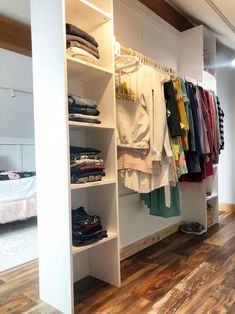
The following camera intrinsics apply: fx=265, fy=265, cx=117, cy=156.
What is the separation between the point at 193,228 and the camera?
298cm

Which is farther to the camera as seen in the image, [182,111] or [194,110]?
[194,110]

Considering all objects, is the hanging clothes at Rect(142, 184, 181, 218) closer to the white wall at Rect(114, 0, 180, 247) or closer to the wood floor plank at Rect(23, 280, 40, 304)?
the white wall at Rect(114, 0, 180, 247)

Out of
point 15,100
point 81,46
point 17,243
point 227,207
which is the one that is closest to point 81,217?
point 81,46

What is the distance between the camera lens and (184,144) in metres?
2.16

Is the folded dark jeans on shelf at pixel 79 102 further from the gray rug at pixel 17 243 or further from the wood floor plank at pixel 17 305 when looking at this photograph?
the gray rug at pixel 17 243

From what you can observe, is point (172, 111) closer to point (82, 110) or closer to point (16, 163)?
point (82, 110)

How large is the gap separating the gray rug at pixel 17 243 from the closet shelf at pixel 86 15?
2.05 metres

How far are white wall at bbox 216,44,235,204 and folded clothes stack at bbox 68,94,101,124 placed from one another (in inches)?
109

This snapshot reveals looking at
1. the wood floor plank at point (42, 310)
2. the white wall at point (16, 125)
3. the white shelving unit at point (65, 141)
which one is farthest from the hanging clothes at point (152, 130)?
the white wall at point (16, 125)

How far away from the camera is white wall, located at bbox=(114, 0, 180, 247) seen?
231 cm

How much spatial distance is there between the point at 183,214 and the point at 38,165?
2.09 m

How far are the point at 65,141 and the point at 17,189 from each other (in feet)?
8.05

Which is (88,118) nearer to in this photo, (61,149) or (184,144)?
(61,149)

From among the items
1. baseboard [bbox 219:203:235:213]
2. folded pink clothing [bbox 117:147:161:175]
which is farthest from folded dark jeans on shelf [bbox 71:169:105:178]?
baseboard [bbox 219:203:235:213]
